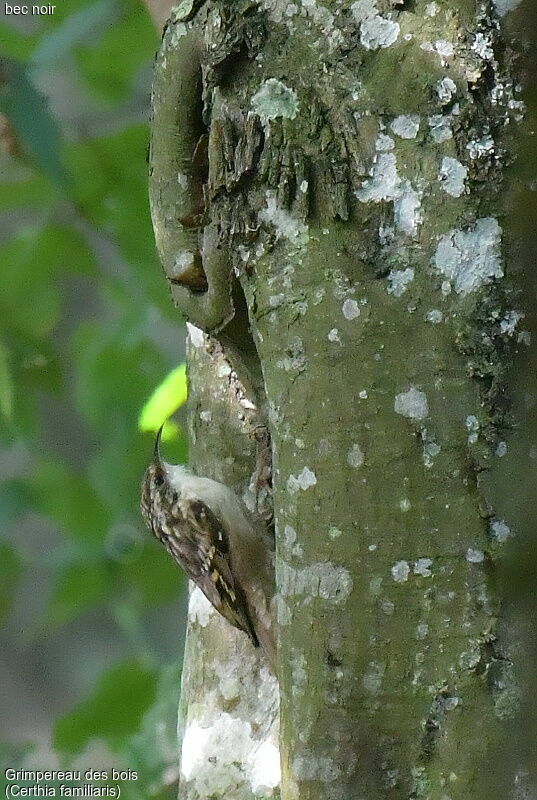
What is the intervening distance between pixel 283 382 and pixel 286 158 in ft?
0.63

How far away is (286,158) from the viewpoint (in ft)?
2.45

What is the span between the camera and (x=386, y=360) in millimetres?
721

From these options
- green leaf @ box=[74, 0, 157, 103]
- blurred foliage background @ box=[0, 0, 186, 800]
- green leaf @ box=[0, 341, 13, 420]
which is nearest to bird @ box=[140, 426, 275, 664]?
blurred foliage background @ box=[0, 0, 186, 800]

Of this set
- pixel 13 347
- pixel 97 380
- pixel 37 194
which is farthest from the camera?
pixel 13 347

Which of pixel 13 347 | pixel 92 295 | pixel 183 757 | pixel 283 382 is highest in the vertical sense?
pixel 92 295

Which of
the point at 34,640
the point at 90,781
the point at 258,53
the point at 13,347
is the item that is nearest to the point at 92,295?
the point at 13,347

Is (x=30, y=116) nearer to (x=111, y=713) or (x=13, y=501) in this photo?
(x=13, y=501)

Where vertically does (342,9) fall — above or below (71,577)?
below

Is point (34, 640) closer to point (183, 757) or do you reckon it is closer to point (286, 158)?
point (183, 757)

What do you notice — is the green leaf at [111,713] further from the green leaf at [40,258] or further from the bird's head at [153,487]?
the green leaf at [40,258]

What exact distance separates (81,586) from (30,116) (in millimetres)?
1138

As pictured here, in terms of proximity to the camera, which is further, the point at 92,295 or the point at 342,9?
the point at 92,295

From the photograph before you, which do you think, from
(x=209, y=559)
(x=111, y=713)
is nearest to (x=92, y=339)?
(x=111, y=713)

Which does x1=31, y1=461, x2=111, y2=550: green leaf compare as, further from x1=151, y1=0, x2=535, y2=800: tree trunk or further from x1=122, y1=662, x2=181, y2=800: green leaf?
x1=151, y1=0, x2=535, y2=800: tree trunk
